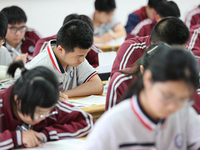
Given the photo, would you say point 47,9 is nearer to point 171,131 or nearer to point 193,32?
point 193,32

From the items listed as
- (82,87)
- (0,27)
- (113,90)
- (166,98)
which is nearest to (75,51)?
(82,87)

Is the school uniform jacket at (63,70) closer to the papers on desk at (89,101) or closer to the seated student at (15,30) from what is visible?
the papers on desk at (89,101)

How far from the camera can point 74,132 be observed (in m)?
1.46

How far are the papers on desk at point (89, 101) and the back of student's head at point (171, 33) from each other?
0.46 meters

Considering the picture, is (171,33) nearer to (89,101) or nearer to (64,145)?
(89,101)

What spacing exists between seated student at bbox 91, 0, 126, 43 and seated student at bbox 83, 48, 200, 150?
3224 millimetres

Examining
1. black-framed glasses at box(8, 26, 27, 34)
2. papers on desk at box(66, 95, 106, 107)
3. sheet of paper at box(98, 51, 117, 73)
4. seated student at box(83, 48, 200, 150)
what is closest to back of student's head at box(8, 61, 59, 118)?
seated student at box(83, 48, 200, 150)

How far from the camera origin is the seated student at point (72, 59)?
1.93m

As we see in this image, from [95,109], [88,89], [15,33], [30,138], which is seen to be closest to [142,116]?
[30,138]

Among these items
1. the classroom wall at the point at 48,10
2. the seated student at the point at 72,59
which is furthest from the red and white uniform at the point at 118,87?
the classroom wall at the point at 48,10

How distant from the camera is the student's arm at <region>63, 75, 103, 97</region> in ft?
6.78

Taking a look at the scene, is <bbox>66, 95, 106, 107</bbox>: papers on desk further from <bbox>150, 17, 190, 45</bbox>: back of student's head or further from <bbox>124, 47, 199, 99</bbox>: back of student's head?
<bbox>124, 47, 199, 99</bbox>: back of student's head

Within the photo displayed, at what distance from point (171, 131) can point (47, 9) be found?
4172 millimetres

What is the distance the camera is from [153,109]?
896mm
